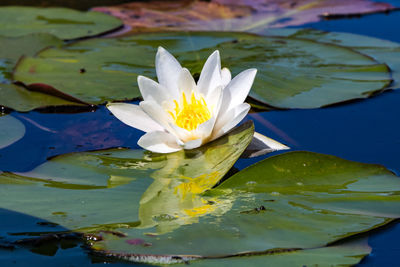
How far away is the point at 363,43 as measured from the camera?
379 cm

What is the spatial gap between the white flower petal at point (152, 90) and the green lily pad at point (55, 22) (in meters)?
2.14

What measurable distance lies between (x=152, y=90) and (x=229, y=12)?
2954mm

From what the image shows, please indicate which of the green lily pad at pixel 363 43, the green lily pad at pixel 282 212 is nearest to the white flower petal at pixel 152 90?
the green lily pad at pixel 282 212

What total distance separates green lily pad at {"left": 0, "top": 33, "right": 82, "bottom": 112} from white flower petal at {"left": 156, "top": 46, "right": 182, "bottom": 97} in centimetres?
75

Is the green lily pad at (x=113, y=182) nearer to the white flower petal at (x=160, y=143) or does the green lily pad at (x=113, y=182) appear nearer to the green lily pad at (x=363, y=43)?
the white flower petal at (x=160, y=143)

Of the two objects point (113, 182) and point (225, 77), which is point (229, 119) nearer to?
point (225, 77)

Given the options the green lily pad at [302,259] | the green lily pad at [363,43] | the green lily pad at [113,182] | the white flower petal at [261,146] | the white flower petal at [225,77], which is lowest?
the green lily pad at [302,259]

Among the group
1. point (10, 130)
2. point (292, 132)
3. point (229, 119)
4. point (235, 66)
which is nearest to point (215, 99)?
point (229, 119)

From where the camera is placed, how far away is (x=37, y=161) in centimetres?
229

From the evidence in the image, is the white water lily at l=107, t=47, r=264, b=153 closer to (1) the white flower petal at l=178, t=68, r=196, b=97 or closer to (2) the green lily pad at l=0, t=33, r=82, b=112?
(1) the white flower petal at l=178, t=68, r=196, b=97

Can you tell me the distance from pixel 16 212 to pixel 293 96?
5.46ft

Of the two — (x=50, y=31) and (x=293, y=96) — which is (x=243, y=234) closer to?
(x=293, y=96)

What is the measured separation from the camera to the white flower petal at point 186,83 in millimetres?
2212

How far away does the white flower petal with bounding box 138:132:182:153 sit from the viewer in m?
2.15
